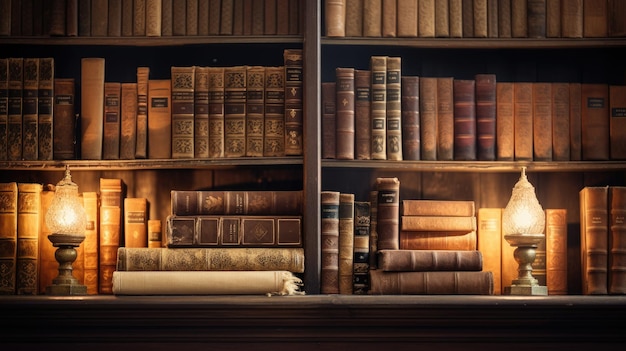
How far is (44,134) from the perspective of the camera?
13.2ft

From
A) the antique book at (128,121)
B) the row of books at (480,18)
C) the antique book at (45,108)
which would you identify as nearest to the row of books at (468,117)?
the row of books at (480,18)

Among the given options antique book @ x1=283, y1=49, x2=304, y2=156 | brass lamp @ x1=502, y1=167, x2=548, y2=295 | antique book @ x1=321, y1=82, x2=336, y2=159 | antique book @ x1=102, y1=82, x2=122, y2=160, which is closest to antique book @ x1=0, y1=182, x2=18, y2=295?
antique book @ x1=102, y1=82, x2=122, y2=160

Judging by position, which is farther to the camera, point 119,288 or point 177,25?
point 177,25

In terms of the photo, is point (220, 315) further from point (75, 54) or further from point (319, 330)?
point (75, 54)

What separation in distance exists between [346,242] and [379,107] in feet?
1.61

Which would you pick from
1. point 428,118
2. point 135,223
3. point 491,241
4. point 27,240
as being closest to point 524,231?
point 491,241

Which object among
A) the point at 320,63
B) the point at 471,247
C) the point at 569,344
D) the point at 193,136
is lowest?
the point at 569,344

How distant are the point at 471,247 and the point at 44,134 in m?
1.57

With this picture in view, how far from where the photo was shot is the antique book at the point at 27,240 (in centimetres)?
396

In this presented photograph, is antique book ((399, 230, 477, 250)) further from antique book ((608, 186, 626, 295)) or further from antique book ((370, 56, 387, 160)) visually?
antique book ((608, 186, 626, 295))

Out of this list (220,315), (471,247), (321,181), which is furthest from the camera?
(321,181)

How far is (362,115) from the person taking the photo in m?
4.00

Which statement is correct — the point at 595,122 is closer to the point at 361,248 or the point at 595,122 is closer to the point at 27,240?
the point at 361,248

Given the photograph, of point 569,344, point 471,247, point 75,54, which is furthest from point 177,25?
point 569,344
